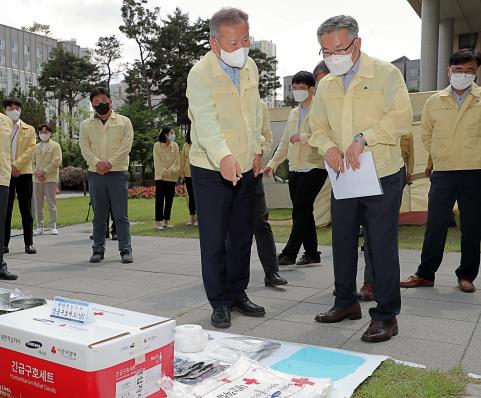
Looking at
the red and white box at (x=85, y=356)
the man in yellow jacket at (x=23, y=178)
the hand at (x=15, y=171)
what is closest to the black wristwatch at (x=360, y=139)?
the red and white box at (x=85, y=356)

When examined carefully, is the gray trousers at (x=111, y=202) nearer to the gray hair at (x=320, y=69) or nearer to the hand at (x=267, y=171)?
the hand at (x=267, y=171)

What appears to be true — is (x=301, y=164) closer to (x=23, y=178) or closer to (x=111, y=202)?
(x=111, y=202)

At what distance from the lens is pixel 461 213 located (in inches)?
184

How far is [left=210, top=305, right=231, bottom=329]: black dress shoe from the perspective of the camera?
3.62m

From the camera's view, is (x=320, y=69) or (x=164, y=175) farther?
(x=164, y=175)

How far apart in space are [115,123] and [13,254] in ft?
7.55

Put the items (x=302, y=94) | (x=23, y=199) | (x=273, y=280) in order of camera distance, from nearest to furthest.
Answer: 1. (x=273, y=280)
2. (x=302, y=94)
3. (x=23, y=199)

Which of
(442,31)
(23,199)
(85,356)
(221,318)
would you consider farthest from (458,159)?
(442,31)

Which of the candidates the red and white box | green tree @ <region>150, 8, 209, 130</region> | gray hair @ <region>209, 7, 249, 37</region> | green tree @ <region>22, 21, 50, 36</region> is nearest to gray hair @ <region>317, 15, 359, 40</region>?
gray hair @ <region>209, 7, 249, 37</region>

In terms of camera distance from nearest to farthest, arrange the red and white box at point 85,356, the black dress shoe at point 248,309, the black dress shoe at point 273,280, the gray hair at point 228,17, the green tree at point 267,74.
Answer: the red and white box at point 85,356 → the gray hair at point 228,17 → the black dress shoe at point 248,309 → the black dress shoe at point 273,280 → the green tree at point 267,74

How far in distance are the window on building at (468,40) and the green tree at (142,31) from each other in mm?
24865

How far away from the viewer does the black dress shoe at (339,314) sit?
3.70 metres

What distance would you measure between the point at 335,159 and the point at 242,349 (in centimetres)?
128

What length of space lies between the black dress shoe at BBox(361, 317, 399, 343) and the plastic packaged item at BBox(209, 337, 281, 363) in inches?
21.9
